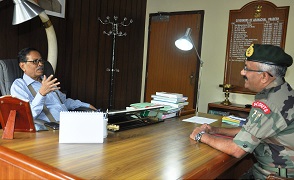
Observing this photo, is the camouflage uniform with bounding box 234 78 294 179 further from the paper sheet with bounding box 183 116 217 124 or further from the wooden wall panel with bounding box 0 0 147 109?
the wooden wall panel with bounding box 0 0 147 109

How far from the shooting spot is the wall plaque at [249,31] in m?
3.52

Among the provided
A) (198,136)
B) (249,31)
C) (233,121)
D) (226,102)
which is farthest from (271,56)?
(249,31)

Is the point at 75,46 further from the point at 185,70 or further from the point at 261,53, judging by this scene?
the point at 261,53

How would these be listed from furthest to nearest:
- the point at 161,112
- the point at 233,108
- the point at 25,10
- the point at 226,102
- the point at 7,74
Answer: the point at 226,102 < the point at 233,108 < the point at 25,10 < the point at 7,74 < the point at 161,112

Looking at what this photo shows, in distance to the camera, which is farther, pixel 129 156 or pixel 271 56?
pixel 271 56

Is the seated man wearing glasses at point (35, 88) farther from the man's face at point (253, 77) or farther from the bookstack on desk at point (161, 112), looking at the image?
the man's face at point (253, 77)

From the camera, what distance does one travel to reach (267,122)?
1.24m

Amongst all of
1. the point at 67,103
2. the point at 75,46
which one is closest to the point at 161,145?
the point at 67,103

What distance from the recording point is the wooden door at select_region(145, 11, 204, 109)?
4.20 meters

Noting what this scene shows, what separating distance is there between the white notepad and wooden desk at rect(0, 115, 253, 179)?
0.12 ft

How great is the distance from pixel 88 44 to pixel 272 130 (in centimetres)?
307

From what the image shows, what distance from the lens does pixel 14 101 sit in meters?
1.29

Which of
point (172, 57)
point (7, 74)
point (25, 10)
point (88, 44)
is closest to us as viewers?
point (7, 74)

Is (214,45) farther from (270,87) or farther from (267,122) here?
(267,122)
